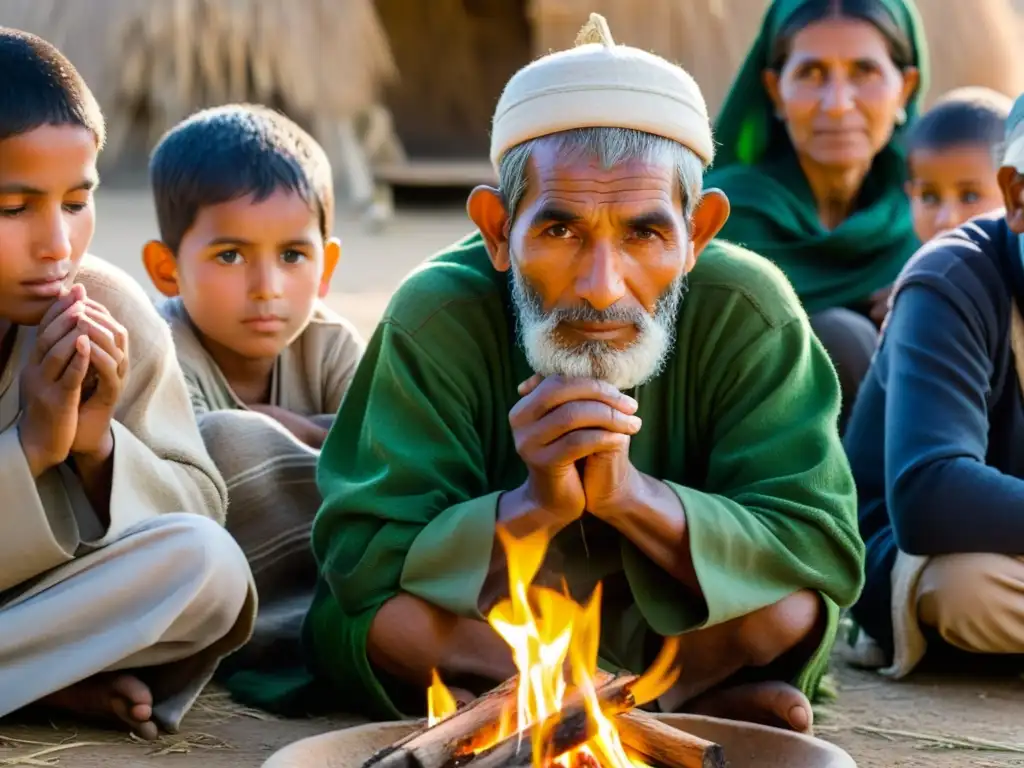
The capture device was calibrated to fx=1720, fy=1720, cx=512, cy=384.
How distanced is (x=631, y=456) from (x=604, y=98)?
759mm

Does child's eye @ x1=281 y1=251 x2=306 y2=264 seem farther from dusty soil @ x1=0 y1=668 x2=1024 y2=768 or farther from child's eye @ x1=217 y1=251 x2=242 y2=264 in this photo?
dusty soil @ x1=0 y1=668 x2=1024 y2=768

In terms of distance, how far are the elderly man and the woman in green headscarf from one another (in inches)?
85.8

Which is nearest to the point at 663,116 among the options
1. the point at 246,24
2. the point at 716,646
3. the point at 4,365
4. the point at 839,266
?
the point at 716,646

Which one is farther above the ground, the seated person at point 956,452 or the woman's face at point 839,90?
the woman's face at point 839,90

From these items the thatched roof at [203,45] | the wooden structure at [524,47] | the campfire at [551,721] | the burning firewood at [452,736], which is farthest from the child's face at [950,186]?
the thatched roof at [203,45]

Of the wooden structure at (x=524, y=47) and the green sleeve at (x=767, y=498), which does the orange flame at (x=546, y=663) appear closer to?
→ the green sleeve at (x=767, y=498)

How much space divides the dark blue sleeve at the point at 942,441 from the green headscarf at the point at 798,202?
1593 mm

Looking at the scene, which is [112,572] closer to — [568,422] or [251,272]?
[568,422]

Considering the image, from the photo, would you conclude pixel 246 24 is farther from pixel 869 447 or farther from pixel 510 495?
pixel 510 495

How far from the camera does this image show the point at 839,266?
5887 mm

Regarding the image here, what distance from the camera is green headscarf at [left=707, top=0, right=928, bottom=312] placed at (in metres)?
5.85

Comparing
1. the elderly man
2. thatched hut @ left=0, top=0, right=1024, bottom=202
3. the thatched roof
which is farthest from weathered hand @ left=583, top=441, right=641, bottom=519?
the thatched roof

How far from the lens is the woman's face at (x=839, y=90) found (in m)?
5.82

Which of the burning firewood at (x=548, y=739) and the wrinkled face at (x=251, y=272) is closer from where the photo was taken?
the burning firewood at (x=548, y=739)
